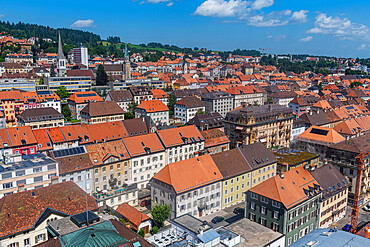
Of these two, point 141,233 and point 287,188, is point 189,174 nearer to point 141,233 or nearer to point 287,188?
point 141,233

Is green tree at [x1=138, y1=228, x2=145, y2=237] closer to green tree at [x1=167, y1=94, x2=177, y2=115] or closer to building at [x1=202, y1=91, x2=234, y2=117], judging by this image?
green tree at [x1=167, y1=94, x2=177, y2=115]

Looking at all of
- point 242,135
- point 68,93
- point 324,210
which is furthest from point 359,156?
point 68,93

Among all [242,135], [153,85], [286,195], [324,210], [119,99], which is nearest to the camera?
[286,195]

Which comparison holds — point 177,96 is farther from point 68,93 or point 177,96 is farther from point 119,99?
point 68,93

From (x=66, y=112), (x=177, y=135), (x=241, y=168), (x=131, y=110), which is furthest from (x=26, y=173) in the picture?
(x=131, y=110)

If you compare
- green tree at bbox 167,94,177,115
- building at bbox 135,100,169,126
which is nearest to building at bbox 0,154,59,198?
building at bbox 135,100,169,126

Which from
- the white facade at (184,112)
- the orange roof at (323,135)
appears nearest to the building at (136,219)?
the orange roof at (323,135)

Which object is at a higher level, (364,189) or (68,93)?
(68,93)
